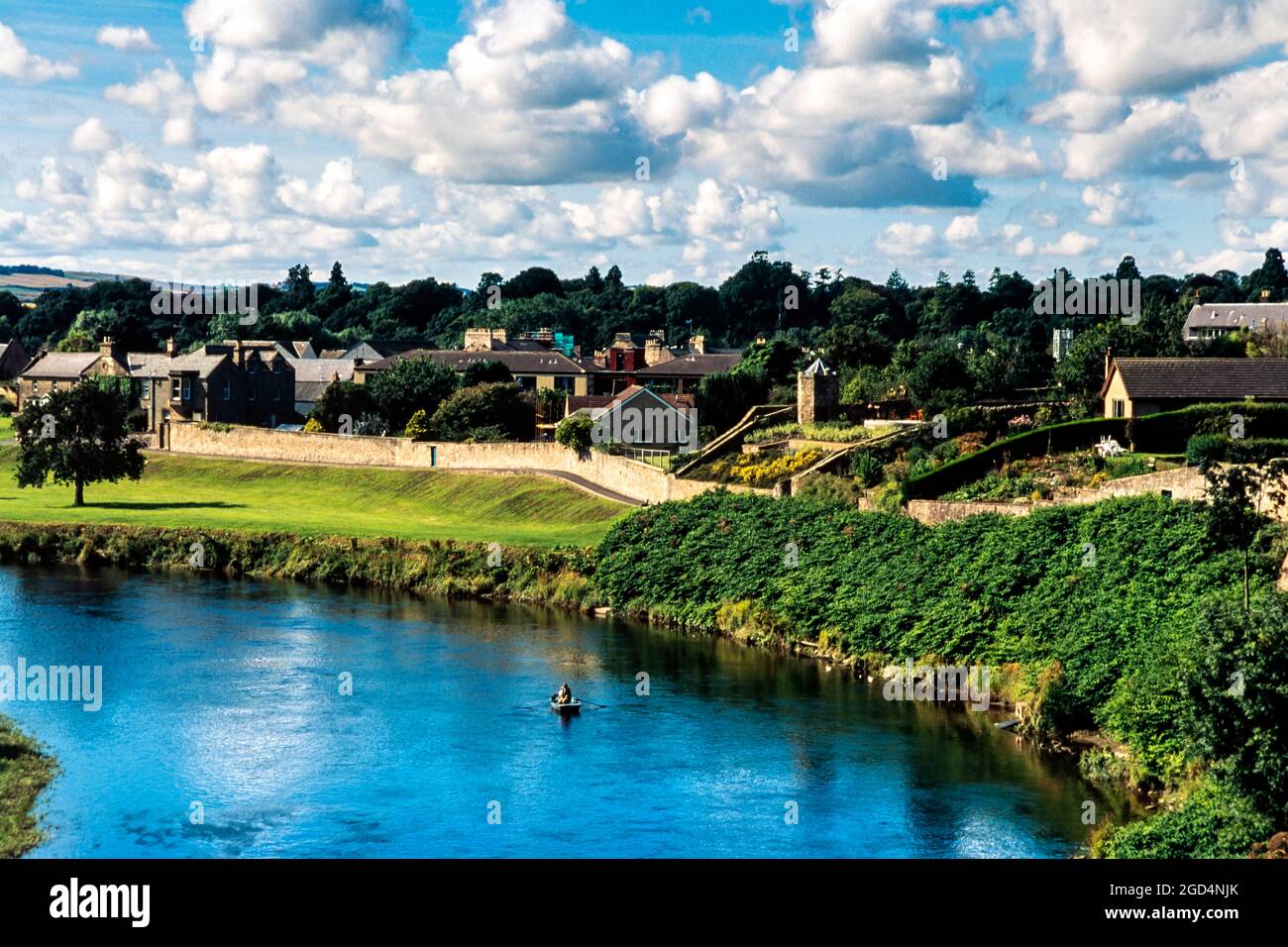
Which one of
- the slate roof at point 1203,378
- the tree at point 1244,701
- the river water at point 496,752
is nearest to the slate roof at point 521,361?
the slate roof at point 1203,378

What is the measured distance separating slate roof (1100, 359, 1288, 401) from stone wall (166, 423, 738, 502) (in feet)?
59.5

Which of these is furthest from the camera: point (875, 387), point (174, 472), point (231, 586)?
point (174, 472)

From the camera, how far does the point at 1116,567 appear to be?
4612 cm

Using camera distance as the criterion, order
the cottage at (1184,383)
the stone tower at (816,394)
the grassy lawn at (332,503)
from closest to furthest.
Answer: the cottage at (1184,383) → the grassy lawn at (332,503) → the stone tower at (816,394)

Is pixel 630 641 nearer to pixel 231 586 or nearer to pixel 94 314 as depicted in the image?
pixel 231 586

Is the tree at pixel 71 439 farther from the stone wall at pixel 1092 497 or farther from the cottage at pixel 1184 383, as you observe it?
the cottage at pixel 1184 383

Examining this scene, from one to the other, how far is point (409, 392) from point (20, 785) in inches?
2643

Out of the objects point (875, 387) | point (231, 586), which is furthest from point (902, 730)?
point (875, 387)

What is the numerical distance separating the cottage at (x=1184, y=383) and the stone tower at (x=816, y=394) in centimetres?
1410

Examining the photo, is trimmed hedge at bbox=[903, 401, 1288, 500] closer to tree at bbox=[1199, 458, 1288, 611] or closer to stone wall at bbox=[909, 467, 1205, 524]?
stone wall at bbox=[909, 467, 1205, 524]

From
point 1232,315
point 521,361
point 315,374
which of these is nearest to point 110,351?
point 315,374

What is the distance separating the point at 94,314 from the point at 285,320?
25044 mm

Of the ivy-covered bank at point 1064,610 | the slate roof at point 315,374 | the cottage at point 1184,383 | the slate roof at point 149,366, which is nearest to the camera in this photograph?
the ivy-covered bank at point 1064,610

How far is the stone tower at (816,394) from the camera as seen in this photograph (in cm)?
7475
